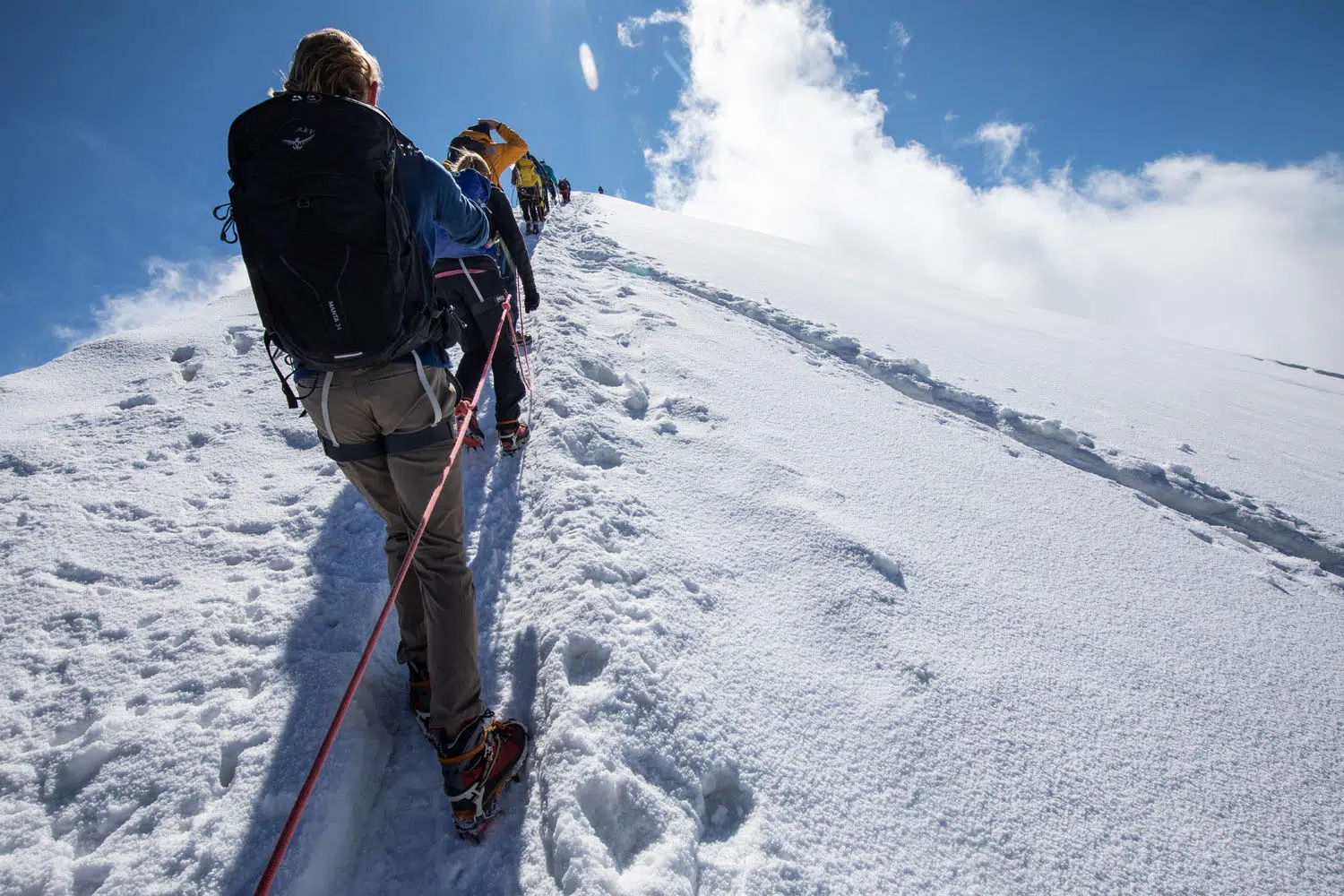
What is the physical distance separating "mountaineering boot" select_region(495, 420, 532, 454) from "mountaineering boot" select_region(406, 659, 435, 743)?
201 centimetres

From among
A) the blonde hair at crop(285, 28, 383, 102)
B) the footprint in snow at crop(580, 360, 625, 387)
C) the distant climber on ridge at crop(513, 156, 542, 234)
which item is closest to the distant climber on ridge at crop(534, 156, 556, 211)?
the distant climber on ridge at crop(513, 156, 542, 234)

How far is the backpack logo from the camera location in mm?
1379

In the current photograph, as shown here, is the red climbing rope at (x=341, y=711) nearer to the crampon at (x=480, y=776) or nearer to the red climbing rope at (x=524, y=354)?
the crampon at (x=480, y=776)

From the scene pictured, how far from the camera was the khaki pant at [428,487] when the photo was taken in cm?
169

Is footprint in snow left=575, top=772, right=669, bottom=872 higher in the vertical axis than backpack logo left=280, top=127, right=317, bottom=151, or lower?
lower

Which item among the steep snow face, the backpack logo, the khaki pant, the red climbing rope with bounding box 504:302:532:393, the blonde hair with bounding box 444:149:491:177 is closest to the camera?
the backpack logo

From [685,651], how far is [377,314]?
5.59ft

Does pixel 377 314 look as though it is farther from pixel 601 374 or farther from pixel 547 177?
pixel 547 177

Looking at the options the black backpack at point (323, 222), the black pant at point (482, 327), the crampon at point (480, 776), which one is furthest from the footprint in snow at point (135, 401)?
the crampon at point (480, 776)

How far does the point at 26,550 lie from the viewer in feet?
8.60

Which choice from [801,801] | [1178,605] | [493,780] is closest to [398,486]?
[493,780]

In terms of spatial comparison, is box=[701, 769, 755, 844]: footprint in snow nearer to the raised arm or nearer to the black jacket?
the black jacket

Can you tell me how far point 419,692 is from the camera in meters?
2.12

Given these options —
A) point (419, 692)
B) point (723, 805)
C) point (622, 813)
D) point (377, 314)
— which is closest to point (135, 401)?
point (419, 692)
